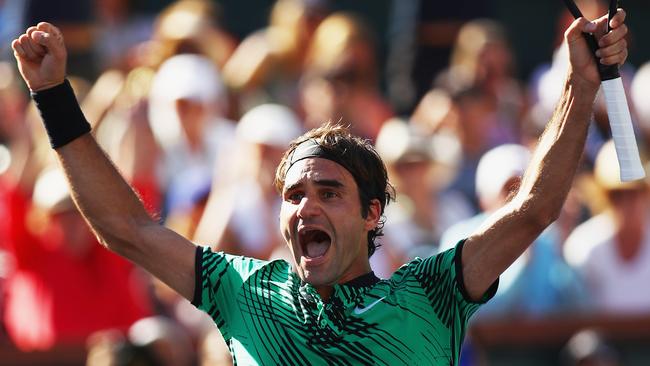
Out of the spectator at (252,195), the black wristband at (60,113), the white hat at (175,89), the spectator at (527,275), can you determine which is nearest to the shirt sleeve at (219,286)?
the black wristband at (60,113)

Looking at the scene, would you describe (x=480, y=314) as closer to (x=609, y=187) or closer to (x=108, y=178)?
(x=609, y=187)

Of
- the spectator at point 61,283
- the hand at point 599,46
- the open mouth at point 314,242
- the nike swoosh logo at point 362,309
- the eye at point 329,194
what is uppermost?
the hand at point 599,46

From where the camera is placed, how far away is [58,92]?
5285mm

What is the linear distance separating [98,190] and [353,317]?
102 cm

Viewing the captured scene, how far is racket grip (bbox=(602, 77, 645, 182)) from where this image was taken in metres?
4.92

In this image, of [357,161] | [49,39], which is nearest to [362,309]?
[357,161]

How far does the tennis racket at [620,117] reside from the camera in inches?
194

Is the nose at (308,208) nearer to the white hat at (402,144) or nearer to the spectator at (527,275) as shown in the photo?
the spectator at (527,275)

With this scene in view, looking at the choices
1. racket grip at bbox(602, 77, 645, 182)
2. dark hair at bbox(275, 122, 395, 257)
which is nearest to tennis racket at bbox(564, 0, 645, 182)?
racket grip at bbox(602, 77, 645, 182)

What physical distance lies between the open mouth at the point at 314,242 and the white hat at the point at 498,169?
13.1ft

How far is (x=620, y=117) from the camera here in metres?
4.94

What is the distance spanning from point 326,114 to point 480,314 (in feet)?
5.60

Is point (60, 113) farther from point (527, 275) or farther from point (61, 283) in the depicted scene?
point (527, 275)

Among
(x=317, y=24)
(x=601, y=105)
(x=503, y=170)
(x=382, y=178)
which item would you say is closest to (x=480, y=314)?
(x=503, y=170)
